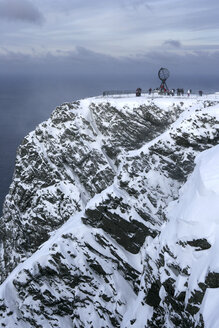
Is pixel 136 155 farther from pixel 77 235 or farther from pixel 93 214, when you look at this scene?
pixel 77 235

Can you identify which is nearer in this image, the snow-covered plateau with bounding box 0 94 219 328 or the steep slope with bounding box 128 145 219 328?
the steep slope with bounding box 128 145 219 328

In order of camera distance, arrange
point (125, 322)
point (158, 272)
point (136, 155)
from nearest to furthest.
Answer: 1. point (158, 272)
2. point (125, 322)
3. point (136, 155)

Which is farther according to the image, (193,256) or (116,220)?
(116,220)

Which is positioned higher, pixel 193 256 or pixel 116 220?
pixel 193 256

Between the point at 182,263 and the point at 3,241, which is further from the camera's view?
the point at 3,241

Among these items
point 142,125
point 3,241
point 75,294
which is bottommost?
point 3,241

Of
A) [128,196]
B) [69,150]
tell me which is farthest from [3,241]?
[128,196]

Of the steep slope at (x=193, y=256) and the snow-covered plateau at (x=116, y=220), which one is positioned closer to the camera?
the steep slope at (x=193, y=256)

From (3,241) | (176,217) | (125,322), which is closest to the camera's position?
(176,217)
